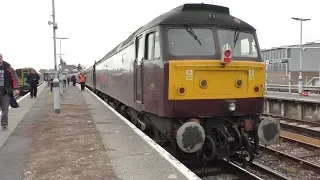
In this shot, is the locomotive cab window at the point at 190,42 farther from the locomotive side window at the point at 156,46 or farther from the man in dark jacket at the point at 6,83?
the man in dark jacket at the point at 6,83

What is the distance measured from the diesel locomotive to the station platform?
2.35 ft

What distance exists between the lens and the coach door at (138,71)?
797 centimetres

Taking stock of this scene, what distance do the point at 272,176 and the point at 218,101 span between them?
6.47ft

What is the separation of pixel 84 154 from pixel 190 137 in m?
1.95

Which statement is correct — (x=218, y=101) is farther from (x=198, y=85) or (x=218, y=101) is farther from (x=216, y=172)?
(x=216, y=172)

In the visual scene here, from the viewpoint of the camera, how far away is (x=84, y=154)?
20.5 ft

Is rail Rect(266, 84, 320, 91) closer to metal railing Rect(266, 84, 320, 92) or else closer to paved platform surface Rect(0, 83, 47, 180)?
metal railing Rect(266, 84, 320, 92)

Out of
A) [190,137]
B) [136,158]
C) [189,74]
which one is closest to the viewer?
[136,158]

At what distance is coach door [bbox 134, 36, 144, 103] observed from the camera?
7.97 meters

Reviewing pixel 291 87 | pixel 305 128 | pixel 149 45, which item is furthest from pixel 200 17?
pixel 291 87

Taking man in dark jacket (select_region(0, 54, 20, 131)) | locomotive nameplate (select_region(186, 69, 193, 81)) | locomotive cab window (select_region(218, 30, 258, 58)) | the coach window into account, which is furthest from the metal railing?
man in dark jacket (select_region(0, 54, 20, 131))

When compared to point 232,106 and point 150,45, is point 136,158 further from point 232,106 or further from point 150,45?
point 150,45

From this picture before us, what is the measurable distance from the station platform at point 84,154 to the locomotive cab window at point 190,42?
194cm

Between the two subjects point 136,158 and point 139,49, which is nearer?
point 136,158
